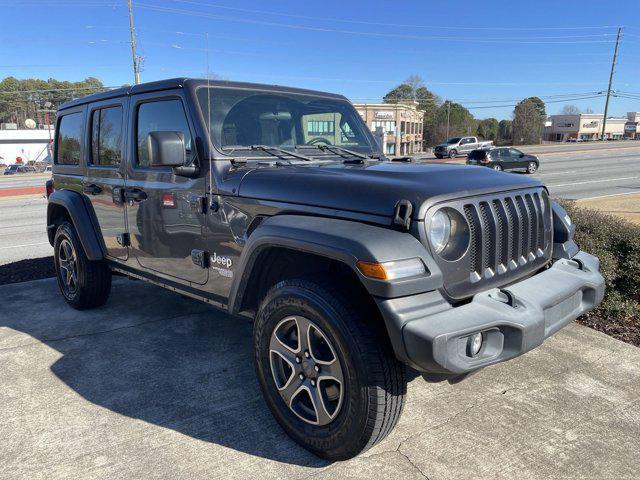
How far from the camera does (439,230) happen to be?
248 centimetres

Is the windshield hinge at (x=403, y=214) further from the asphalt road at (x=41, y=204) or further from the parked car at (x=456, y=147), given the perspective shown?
the parked car at (x=456, y=147)

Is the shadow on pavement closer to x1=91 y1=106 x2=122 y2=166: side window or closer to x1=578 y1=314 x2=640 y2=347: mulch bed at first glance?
x1=91 y1=106 x2=122 y2=166: side window

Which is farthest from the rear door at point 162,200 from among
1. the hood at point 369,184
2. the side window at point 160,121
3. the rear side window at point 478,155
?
the rear side window at point 478,155

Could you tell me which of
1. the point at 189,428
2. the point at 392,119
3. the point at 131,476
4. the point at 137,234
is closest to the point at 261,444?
the point at 189,428

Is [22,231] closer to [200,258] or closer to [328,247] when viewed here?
[200,258]

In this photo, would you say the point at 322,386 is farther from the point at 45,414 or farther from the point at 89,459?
the point at 45,414

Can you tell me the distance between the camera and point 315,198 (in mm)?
2705

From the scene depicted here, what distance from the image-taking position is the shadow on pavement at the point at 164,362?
2.93 m

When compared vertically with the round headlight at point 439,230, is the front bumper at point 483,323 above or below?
below

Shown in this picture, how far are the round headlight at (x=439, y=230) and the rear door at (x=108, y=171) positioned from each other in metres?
2.68

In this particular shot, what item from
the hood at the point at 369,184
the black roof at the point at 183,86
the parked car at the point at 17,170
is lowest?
the parked car at the point at 17,170

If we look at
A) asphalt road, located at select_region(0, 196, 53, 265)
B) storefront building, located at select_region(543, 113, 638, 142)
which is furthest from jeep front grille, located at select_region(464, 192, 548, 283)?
storefront building, located at select_region(543, 113, 638, 142)

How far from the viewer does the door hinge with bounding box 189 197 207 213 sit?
3.27m

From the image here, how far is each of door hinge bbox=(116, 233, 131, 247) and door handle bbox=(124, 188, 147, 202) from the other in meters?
0.32
